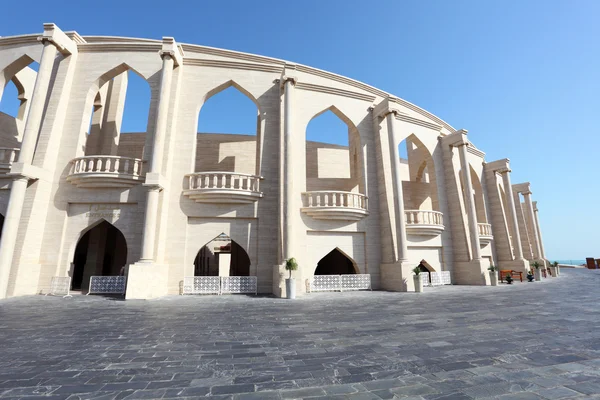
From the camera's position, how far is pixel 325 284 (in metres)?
14.0

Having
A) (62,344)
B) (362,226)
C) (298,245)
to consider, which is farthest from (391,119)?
(62,344)

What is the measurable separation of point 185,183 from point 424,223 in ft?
44.7

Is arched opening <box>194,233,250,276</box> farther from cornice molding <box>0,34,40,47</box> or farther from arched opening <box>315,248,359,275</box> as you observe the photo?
cornice molding <box>0,34,40,47</box>

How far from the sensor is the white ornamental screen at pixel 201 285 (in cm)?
1242

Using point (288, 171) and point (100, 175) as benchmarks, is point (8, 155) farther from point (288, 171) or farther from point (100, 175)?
point (288, 171)

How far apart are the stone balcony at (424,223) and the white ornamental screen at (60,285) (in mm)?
16944

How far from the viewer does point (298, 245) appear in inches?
550

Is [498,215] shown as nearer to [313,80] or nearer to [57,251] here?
[313,80]

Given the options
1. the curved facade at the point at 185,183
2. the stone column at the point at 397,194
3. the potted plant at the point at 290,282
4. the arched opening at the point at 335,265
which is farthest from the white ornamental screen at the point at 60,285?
the arched opening at the point at 335,265

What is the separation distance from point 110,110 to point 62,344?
16.6m

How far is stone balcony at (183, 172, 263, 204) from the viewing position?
1306 centimetres

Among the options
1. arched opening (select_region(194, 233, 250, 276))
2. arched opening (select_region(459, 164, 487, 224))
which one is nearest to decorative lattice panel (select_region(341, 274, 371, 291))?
arched opening (select_region(194, 233, 250, 276))

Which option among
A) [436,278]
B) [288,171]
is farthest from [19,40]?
[436,278]

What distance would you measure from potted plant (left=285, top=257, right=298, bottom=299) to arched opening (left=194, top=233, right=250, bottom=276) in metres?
5.68
